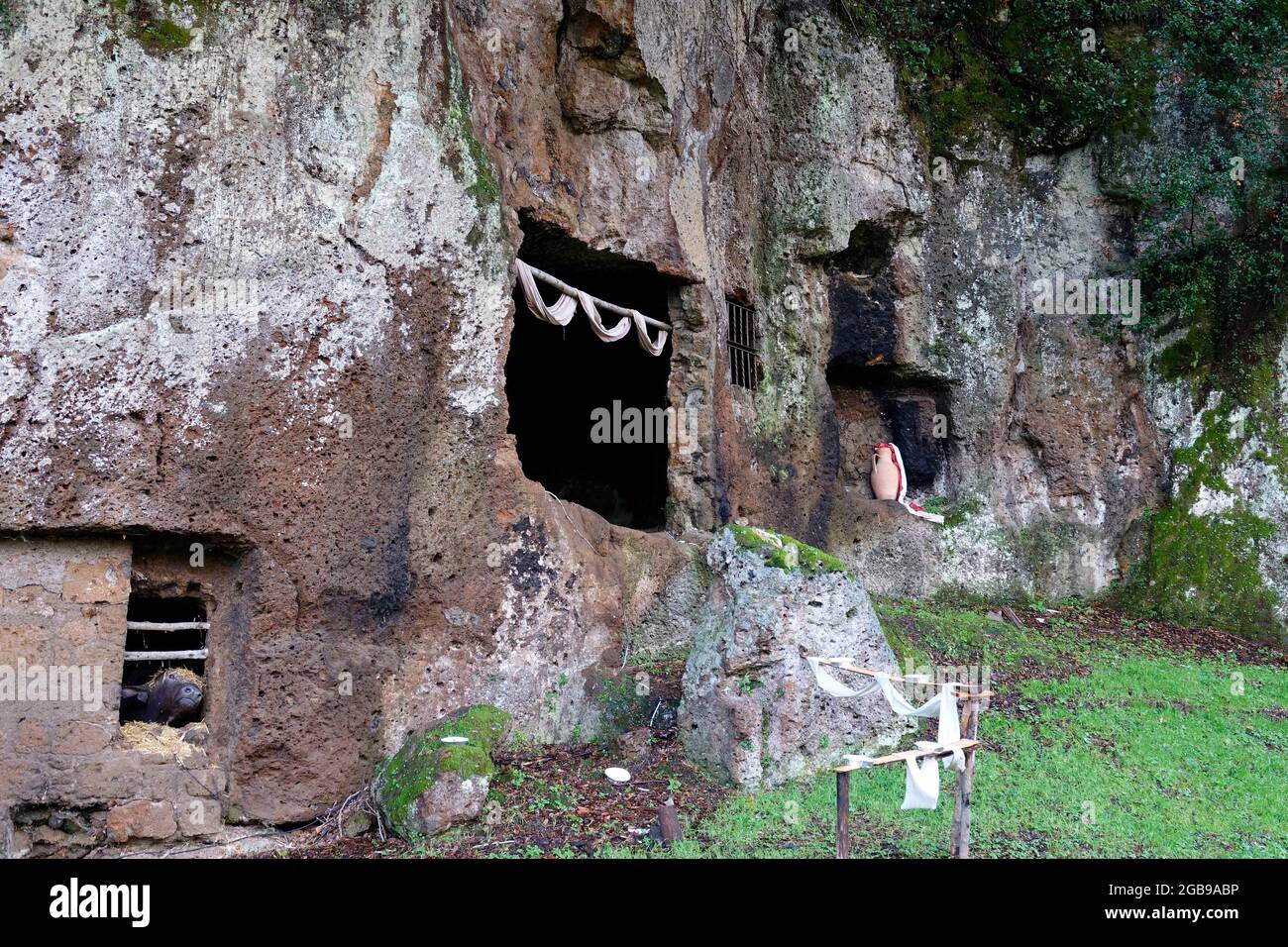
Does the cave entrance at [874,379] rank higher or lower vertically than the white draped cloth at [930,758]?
higher

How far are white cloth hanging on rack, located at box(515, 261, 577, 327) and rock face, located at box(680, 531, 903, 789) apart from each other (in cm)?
229

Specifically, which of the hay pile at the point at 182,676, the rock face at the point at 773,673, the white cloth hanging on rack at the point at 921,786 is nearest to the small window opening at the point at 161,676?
the hay pile at the point at 182,676

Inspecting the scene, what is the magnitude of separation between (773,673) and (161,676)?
149 inches

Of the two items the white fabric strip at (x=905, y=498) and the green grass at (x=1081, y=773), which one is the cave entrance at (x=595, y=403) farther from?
the green grass at (x=1081, y=773)

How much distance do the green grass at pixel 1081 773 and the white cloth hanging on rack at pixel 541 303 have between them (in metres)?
3.74

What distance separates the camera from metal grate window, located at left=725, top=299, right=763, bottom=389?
37.0 ft

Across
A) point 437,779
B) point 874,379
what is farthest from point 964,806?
point 874,379

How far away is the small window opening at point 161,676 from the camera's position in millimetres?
6801

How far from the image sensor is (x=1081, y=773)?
7438 millimetres

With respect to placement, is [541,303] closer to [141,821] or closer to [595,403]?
[141,821]

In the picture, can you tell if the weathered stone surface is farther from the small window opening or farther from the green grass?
the green grass

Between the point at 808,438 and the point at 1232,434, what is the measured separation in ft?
15.1

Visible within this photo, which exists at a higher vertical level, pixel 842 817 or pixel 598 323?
pixel 598 323

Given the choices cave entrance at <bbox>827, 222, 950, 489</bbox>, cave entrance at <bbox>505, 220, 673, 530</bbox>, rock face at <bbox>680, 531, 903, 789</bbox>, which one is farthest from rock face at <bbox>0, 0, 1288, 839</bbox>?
cave entrance at <bbox>827, 222, 950, 489</bbox>
